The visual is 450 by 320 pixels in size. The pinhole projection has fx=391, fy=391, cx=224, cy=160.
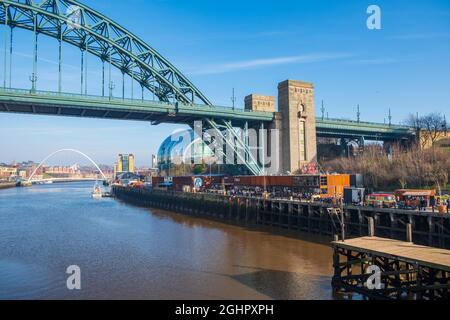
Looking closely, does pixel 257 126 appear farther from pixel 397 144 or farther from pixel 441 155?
pixel 397 144

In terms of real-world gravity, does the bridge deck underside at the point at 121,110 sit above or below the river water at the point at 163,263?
above

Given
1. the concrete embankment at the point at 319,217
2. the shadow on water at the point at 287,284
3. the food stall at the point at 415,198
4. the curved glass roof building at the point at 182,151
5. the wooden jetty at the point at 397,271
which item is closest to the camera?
the wooden jetty at the point at 397,271

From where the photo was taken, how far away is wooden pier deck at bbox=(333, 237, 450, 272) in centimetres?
1641

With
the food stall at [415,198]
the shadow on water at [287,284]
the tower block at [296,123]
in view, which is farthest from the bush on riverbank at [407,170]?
the shadow on water at [287,284]

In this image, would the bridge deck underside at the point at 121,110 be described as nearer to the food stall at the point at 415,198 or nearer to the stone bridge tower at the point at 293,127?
the stone bridge tower at the point at 293,127

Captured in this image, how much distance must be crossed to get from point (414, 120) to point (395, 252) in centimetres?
9631

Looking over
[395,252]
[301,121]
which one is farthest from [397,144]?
[395,252]

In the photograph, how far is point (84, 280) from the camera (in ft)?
79.2

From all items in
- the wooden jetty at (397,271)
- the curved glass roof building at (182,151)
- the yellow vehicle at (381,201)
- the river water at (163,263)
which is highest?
the curved glass roof building at (182,151)

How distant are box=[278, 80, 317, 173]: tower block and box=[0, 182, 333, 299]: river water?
105 feet

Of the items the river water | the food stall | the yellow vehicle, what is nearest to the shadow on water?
the river water

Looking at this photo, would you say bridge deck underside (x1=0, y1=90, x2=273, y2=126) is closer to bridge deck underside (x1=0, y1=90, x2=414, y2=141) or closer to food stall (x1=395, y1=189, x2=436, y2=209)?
bridge deck underside (x1=0, y1=90, x2=414, y2=141)

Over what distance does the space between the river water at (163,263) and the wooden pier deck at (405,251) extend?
10.1ft

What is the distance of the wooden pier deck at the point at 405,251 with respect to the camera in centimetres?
1641
